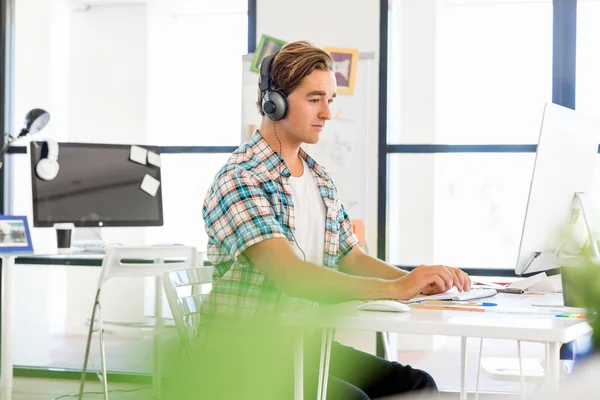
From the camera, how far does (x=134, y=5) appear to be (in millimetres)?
4840

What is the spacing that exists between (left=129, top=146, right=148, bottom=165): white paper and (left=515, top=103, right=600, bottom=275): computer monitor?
90.9 inches

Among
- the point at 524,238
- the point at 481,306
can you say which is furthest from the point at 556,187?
the point at 481,306

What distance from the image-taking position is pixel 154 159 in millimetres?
3773

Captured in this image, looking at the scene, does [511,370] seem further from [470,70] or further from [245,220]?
[470,70]

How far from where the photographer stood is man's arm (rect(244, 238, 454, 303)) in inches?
58.4

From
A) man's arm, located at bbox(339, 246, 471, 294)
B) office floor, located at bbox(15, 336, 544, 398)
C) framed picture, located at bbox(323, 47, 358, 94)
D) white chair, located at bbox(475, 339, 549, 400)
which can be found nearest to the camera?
man's arm, located at bbox(339, 246, 471, 294)

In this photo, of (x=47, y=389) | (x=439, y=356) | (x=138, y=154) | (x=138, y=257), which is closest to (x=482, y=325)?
(x=138, y=257)

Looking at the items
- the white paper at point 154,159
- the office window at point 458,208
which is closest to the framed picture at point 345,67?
the office window at point 458,208

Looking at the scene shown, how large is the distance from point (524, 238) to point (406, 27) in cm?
243

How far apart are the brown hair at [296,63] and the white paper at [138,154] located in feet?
6.54

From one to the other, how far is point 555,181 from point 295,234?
0.57 meters

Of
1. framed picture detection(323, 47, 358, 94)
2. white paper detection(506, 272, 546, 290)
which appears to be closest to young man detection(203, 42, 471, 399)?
white paper detection(506, 272, 546, 290)

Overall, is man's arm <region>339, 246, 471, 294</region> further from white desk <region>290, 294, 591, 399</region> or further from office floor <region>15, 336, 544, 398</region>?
office floor <region>15, 336, 544, 398</region>

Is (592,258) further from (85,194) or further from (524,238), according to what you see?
(85,194)
